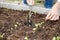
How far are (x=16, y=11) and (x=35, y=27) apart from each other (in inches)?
20.8

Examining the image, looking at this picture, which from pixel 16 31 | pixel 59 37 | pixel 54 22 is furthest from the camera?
pixel 54 22

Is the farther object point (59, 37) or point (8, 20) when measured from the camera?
point (8, 20)

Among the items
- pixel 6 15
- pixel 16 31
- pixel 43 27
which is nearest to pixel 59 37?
pixel 43 27

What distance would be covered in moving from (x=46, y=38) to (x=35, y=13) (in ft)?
2.06

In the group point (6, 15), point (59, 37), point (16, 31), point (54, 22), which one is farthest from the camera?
point (6, 15)

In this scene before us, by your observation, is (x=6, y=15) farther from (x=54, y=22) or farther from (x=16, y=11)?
(x=54, y=22)

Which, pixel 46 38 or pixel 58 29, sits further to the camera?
pixel 58 29

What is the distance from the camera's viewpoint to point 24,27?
2.57 meters

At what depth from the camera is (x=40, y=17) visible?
9.25 feet

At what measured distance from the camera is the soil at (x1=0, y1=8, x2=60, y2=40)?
2.39 m

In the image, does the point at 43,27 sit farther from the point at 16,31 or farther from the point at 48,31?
the point at 16,31

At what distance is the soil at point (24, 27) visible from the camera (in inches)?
94.2

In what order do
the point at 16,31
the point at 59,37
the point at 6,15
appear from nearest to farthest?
1. the point at 59,37
2. the point at 16,31
3. the point at 6,15

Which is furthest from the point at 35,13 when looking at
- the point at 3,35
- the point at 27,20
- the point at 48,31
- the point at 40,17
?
the point at 3,35
